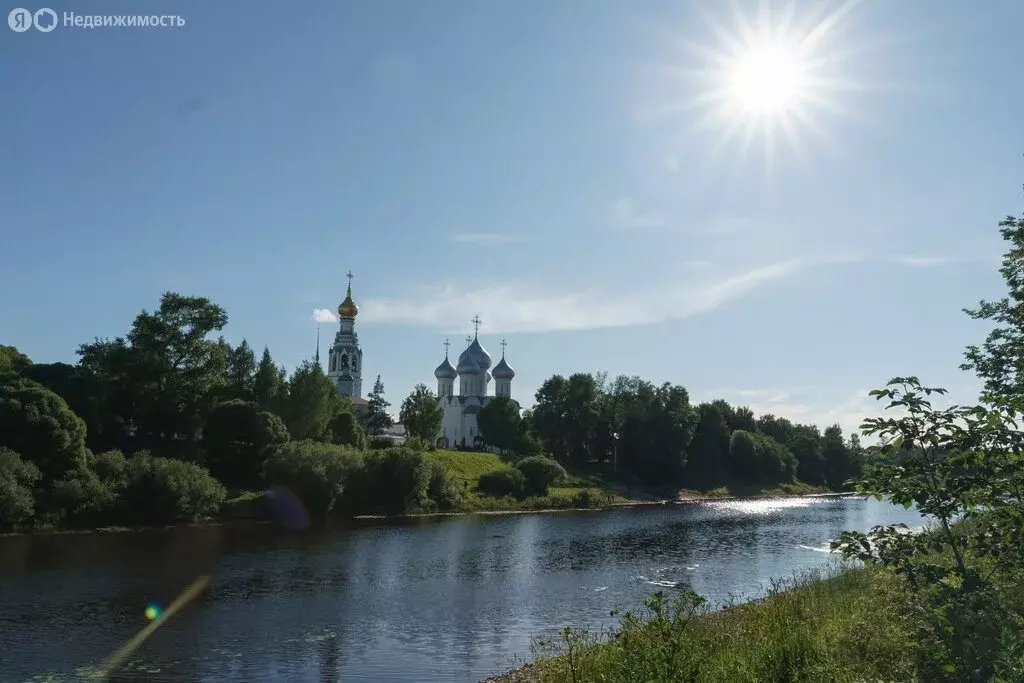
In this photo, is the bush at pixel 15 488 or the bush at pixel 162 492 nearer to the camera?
the bush at pixel 15 488

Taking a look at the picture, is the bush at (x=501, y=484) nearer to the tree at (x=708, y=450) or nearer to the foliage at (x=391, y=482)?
the foliage at (x=391, y=482)

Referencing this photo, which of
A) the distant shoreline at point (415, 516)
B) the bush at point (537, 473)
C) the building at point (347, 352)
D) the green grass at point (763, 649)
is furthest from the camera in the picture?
the building at point (347, 352)

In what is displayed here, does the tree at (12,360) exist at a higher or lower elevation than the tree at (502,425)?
higher

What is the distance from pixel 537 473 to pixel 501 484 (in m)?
6.16

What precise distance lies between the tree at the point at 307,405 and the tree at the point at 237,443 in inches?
289

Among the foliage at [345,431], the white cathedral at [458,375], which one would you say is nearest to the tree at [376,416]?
the white cathedral at [458,375]

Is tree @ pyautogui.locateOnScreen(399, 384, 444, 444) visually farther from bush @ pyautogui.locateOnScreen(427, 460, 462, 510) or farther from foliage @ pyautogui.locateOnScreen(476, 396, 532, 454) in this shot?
bush @ pyautogui.locateOnScreen(427, 460, 462, 510)

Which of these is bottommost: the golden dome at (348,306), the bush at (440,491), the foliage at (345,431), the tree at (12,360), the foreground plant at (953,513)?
the bush at (440,491)

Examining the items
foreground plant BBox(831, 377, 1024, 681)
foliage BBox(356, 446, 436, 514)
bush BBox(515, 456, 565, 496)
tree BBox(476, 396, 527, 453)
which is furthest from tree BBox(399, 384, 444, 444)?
foreground plant BBox(831, 377, 1024, 681)

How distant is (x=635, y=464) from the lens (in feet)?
352

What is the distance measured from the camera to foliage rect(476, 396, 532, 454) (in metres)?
109

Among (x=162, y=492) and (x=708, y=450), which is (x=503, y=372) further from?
(x=162, y=492)

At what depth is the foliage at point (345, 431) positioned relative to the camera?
80188mm

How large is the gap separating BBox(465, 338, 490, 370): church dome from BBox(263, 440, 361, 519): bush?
67192mm
